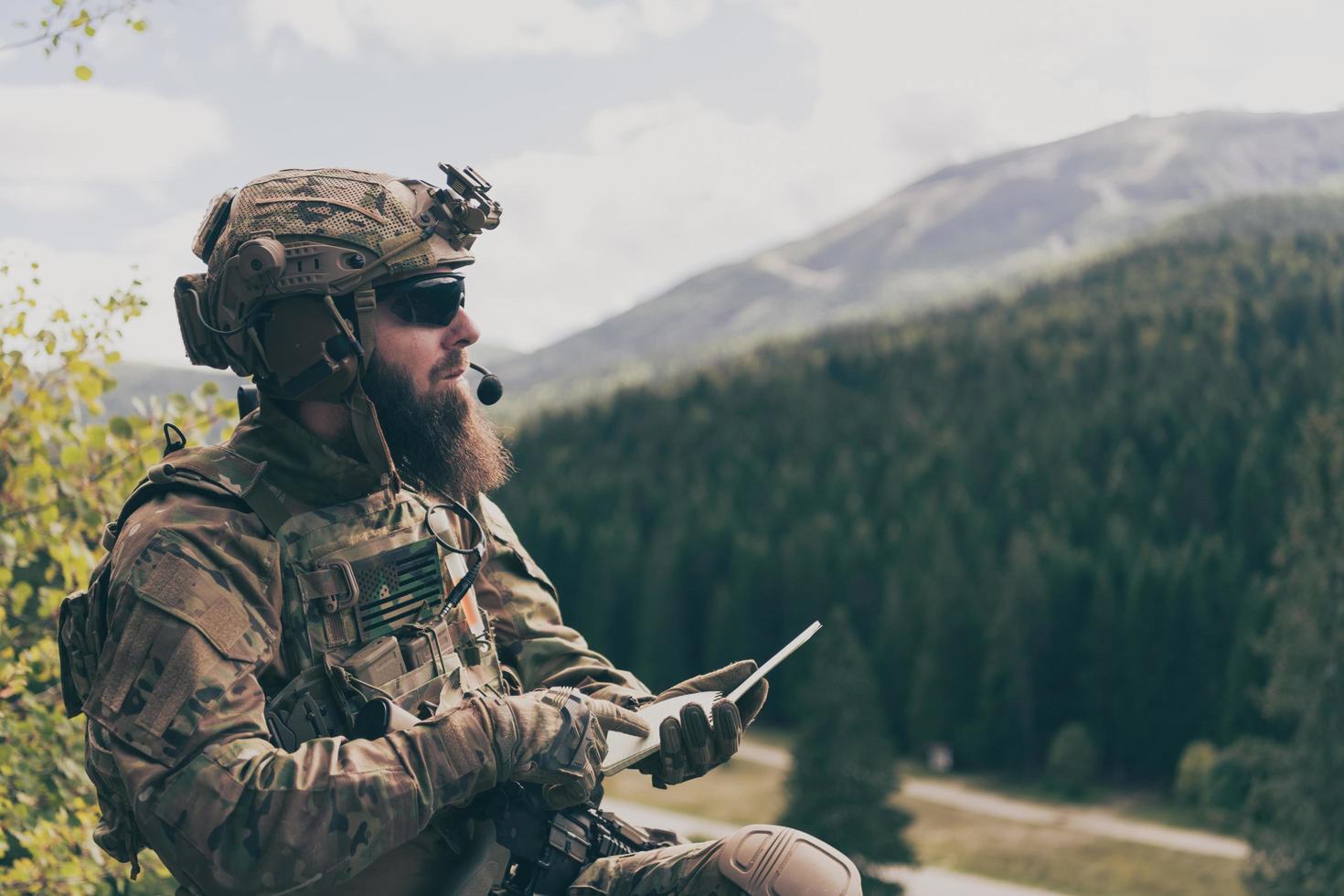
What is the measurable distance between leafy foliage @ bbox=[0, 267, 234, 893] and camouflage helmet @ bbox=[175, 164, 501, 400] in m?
3.21

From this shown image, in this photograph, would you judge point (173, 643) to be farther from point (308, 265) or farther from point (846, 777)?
point (846, 777)

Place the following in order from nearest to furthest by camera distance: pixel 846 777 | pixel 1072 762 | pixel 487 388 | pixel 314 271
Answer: pixel 314 271, pixel 487 388, pixel 846 777, pixel 1072 762

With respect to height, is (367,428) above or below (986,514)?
above

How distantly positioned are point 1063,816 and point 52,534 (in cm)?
6283

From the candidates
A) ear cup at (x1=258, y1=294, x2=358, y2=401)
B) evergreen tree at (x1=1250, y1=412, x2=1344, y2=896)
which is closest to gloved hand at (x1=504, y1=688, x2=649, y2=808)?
ear cup at (x1=258, y1=294, x2=358, y2=401)

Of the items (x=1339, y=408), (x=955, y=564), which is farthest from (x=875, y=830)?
(x=955, y=564)

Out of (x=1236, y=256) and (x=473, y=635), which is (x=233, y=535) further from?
(x=1236, y=256)

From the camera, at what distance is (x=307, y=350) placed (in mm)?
5215

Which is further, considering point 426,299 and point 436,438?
point 436,438

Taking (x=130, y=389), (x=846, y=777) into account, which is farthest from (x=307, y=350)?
(x=846, y=777)

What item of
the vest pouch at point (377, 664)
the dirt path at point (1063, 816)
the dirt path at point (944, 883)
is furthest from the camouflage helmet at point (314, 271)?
the dirt path at point (1063, 816)

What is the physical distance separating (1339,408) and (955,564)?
28590mm

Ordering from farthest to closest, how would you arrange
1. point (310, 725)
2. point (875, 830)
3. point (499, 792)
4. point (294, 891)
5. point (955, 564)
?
point (955, 564), point (875, 830), point (499, 792), point (310, 725), point (294, 891)

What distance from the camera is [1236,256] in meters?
173
